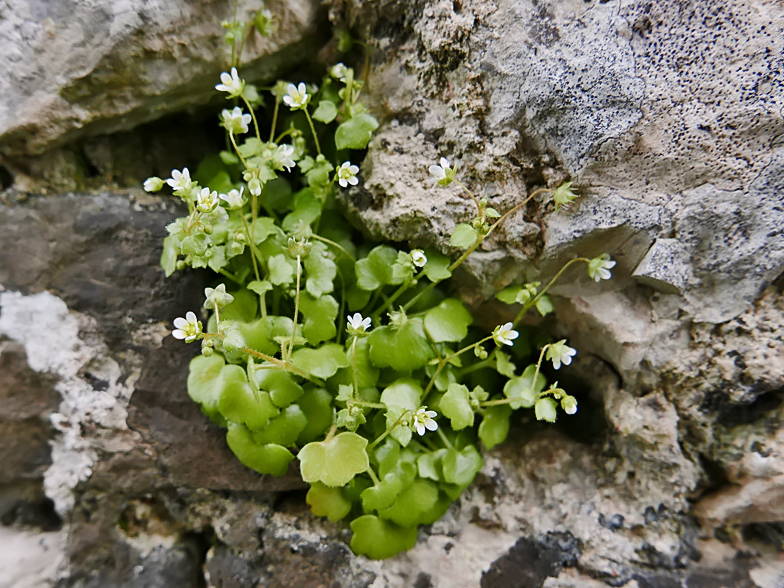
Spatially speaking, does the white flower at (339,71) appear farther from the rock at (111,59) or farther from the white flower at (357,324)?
the white flower at (357,324)

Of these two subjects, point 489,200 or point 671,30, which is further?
point 489,200

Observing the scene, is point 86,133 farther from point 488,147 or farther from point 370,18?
point 488,147

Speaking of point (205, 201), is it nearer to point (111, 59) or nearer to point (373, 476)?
point (111, 59)

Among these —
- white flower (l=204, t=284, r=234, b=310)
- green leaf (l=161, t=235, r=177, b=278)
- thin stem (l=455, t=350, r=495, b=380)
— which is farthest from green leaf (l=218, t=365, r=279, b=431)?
thin stem (l=455, t=350, r=495, b=380)

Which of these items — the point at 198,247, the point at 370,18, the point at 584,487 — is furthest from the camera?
the point at 584,487

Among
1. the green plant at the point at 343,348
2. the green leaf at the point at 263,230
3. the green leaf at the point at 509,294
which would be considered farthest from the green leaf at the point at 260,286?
the green leaf at the point at 509,294

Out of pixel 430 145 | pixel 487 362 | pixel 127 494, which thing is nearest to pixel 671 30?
pixel 430 145

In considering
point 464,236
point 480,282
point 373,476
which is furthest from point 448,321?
point 373,476
